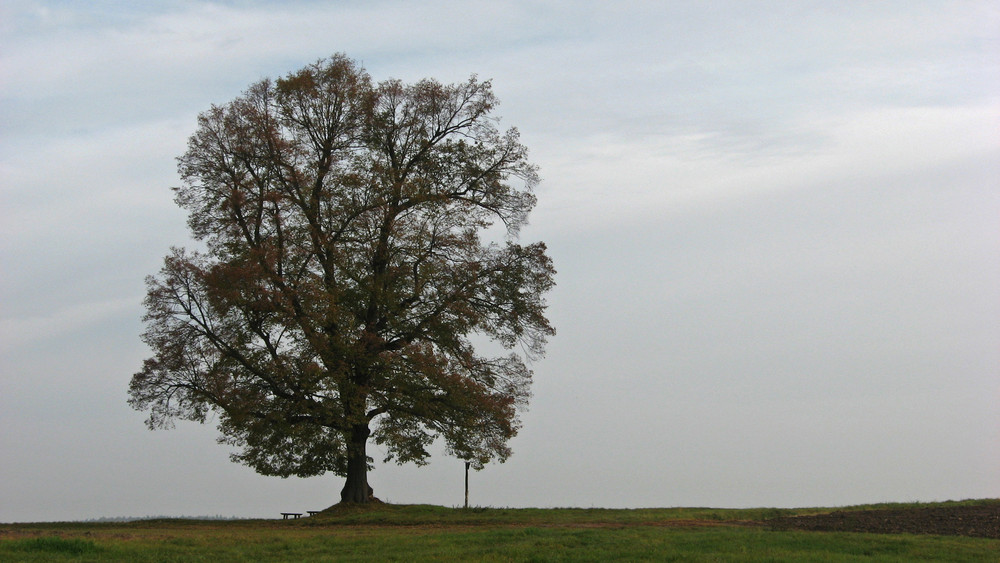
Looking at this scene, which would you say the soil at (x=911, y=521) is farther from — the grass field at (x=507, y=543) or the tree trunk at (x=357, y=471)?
the tree trunk at (x=357, y=471)

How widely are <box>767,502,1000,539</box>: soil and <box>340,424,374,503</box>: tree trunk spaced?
13324 millimetres

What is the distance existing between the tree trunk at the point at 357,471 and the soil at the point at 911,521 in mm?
13324

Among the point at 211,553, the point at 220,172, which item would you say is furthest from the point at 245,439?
the point at 211,553

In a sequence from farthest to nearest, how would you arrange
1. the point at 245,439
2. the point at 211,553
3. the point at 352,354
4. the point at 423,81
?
the point at 423,81 < the point at 245,439 < the point at 352,354 < the point at 211,553

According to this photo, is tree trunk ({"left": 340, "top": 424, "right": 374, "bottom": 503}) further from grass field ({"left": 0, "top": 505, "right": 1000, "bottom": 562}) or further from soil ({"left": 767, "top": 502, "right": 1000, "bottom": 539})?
soil ({"left": 767, "top": 502, "right": 1000, "bottom": 539})

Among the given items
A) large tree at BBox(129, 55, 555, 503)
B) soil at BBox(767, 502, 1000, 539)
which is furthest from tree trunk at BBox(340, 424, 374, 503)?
soil at BBox(767, 502, 1000, 539)

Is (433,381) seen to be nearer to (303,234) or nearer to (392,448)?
(392,448)

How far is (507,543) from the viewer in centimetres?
1852

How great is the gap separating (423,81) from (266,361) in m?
11.1

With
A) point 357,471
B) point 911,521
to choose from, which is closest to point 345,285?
point 357,471

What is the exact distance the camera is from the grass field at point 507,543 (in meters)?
16.5

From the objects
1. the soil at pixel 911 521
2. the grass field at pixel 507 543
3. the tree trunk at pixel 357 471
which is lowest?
the grass field at pixel 507 543

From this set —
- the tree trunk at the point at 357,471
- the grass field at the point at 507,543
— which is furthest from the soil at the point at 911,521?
the tree trunk at the point at 357,471

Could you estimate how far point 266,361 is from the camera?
28.1 metres
